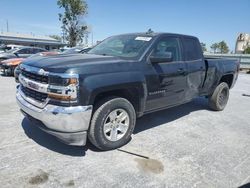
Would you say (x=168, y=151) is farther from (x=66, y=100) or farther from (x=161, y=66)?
(x=66, y=100)


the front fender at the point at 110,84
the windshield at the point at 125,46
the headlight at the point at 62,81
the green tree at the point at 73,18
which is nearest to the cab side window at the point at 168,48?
the windshield at the point at 125,46

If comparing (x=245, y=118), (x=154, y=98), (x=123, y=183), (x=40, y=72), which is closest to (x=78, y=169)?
(x=123, y=183)

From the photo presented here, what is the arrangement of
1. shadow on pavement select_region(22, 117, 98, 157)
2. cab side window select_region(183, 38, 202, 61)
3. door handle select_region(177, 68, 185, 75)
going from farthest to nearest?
1. cab side window select_region(183, 38, 202, 61)
2. door handle select_region(177, 68, 185, 75)
3. shadow on pavement select_region(22, 117, 98, 157)

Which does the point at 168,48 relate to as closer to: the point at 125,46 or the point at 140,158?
the point at 125,46

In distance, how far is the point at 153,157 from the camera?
368 centimetres

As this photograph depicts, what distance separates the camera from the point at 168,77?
4.50m

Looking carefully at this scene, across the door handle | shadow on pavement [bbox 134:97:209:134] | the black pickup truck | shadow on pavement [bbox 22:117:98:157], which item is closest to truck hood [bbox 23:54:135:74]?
the black pickup truck

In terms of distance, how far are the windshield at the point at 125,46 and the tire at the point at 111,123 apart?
92 cm

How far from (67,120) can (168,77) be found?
7.03 feet

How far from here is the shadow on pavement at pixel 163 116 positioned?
201 inches

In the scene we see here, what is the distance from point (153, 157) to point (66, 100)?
1568mm

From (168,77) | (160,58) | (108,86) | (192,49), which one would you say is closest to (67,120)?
(108,86)

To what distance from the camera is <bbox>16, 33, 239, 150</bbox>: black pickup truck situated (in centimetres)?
320

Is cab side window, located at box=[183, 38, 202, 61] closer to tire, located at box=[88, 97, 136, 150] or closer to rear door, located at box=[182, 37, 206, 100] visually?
rear door, located at box=[182, 37, 206, 100]
